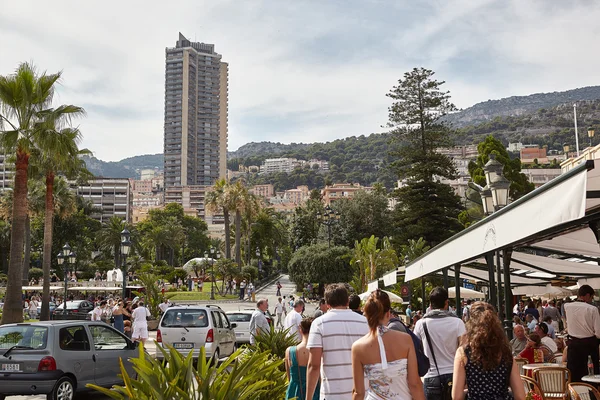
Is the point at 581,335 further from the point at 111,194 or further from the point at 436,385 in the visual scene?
the point at 111,194

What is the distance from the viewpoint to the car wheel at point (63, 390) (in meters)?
9.59

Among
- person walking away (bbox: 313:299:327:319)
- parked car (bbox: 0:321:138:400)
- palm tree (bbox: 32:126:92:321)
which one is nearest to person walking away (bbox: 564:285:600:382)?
person walking away (bbox: 313:299:327:319)


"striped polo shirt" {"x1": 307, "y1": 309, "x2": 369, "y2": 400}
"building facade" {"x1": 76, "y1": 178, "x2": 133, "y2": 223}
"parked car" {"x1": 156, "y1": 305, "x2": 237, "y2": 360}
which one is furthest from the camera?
"building facade" {"x1": 76, "y1": 178, "x2": 133, "y2": 223}

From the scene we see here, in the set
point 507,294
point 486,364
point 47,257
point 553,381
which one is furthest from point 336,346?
point 47,257

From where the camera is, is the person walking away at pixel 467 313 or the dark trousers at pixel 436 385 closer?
the person walking away at pixel 467 313

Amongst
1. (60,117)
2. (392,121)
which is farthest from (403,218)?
(60,117)

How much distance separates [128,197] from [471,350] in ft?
581

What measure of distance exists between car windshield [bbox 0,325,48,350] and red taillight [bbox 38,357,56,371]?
0.25m

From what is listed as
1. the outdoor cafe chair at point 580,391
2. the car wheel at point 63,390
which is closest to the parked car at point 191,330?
the car wheel at point 63,390

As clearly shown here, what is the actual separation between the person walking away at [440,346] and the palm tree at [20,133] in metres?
19.9

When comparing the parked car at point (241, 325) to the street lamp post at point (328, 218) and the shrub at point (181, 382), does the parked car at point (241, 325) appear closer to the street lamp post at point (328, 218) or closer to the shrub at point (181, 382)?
the street lamp post at point (328, 218)

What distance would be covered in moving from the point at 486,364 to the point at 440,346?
1761 millimetres

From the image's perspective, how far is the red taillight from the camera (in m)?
9.62

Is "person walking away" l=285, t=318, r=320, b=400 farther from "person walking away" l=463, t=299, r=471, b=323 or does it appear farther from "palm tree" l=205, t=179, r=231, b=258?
"palm tree" l=205, t=179, r=231, b=258
